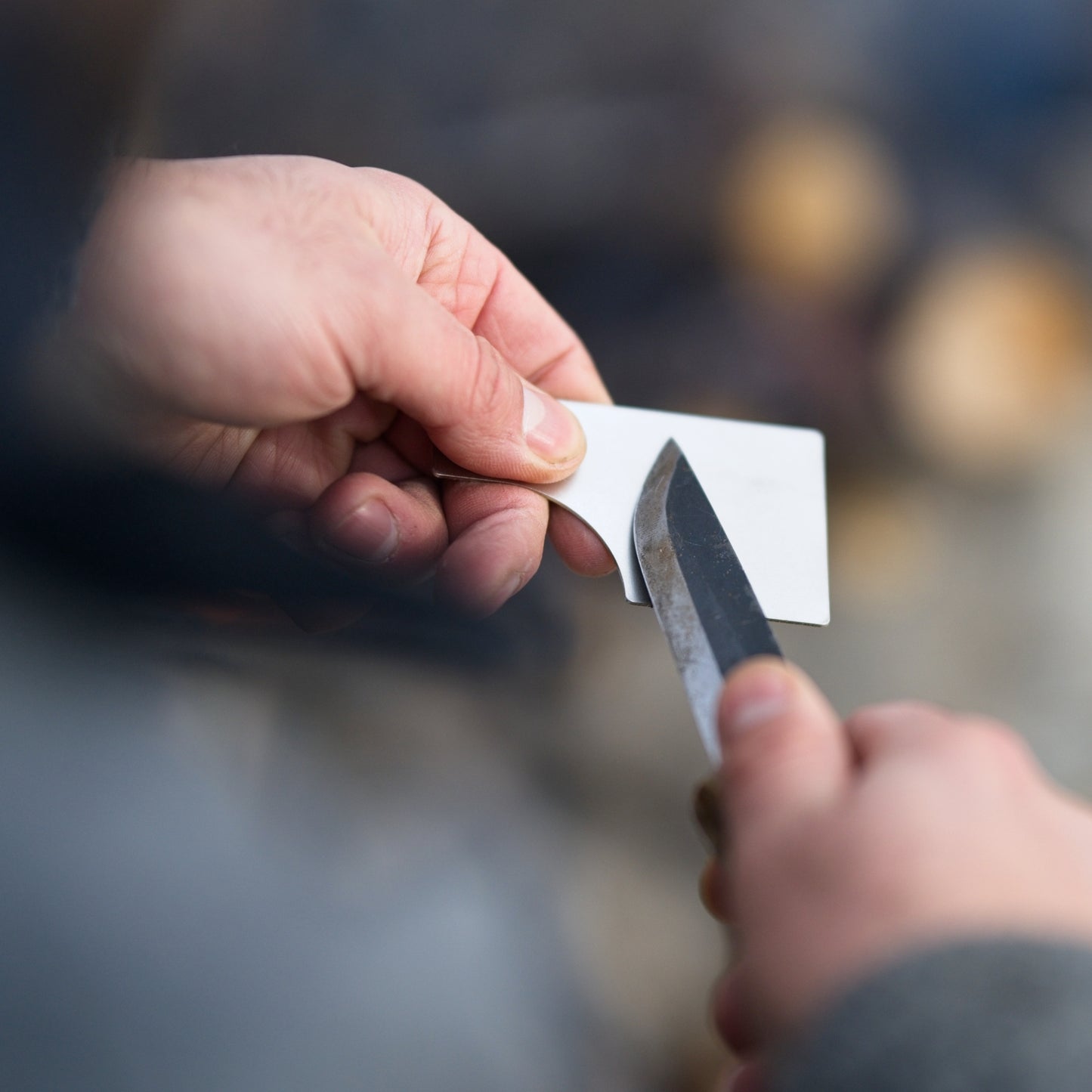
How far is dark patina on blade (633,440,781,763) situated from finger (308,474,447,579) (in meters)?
0.12

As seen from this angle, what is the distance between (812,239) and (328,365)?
2.21 feet

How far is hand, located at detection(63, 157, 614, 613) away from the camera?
0.39m

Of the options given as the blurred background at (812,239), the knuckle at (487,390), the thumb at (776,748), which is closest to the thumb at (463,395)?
the knuckle at (487,390)

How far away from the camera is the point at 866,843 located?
0.83 feet

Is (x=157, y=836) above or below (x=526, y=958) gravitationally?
above

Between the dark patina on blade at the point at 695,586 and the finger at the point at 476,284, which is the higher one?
the finger at the point at 476,284

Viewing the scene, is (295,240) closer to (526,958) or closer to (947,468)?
(526,958)

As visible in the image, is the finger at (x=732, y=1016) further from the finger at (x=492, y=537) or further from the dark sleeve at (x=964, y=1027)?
the finger at (x=492, y=537)

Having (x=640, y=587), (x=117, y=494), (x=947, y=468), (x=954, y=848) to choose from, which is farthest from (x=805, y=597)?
(x=947, y=468)

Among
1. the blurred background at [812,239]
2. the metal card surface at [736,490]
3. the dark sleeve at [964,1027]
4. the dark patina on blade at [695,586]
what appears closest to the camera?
the dark sleeve at [964,1027]

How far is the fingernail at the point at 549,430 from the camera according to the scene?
1.49 feet

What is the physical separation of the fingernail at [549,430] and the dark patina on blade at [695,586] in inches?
1.6

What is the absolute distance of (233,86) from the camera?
847 mm

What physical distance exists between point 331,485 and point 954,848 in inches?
13.5
